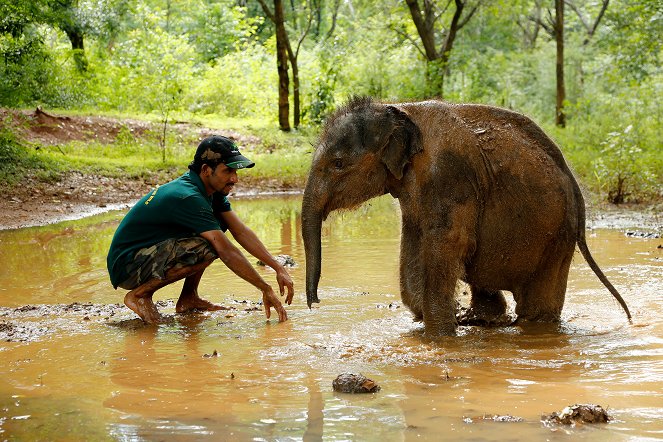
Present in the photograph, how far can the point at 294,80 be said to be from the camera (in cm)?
2511

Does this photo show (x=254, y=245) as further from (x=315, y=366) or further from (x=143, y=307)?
(x=315, y=366)

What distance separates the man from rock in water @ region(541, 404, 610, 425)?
9.48ft

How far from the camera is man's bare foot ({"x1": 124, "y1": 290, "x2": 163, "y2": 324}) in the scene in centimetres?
650

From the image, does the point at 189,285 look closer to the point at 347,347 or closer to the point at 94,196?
the point at 347,347

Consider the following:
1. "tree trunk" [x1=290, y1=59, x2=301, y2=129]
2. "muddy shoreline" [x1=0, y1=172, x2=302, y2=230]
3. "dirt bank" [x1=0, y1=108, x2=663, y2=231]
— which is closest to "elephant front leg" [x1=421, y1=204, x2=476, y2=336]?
"dirt bank" [x1=0, y1=108, x2=663, y2=231]

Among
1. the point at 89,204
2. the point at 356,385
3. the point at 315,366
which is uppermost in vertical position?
the point at 356,385

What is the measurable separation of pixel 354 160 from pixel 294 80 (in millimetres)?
19564

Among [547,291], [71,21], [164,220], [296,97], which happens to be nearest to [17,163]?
[71,21]

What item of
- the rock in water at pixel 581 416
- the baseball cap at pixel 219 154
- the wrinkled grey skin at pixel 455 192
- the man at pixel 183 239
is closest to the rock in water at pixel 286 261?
the man at pixel 183 239

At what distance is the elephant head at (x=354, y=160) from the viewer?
5.87 metres

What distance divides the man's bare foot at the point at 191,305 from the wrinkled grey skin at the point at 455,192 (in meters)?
1.42

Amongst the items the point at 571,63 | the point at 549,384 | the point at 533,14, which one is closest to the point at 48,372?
the point at 549,384

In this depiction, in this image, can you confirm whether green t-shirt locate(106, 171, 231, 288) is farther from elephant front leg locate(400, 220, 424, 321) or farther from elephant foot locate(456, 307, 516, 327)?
elephant foot locate(456, 307, 516, 327)

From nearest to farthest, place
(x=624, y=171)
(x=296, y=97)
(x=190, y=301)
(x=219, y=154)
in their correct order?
(x=219, y=154) → (x=190, y=301) → (x=624, y=171) → (x=296, y=97)
